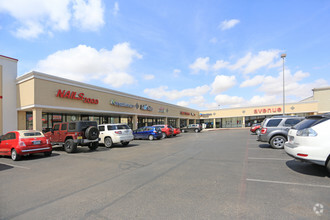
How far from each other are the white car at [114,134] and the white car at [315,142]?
10.6 meters

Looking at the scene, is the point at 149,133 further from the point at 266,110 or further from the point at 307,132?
the point at 266,110

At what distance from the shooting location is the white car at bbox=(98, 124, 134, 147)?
43.3 ft

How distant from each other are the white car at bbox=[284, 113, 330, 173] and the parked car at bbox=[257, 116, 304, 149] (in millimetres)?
5400

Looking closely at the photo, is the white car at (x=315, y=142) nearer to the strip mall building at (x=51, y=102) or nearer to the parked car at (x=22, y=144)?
the parked car at (x=22, y=144)

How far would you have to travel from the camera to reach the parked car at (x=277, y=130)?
10516mm

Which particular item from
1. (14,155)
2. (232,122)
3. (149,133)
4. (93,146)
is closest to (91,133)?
(93,146)

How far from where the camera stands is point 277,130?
10.6 m

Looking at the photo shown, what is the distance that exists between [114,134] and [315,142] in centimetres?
1160

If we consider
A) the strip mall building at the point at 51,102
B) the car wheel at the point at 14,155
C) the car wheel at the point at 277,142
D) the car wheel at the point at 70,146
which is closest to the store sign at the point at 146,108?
the strip mall building at the point at 51,102

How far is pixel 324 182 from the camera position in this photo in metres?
4.77

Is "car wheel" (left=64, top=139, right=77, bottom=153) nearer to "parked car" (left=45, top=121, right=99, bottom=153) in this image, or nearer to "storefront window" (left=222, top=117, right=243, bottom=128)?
"parked car" (left=45, top=121, right=99, bottom=153)

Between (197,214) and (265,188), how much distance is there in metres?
2.30

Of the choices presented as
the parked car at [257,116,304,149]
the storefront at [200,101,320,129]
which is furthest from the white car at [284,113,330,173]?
the storefront at [200,101,320,129]

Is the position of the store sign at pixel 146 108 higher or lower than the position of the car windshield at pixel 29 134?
higher
